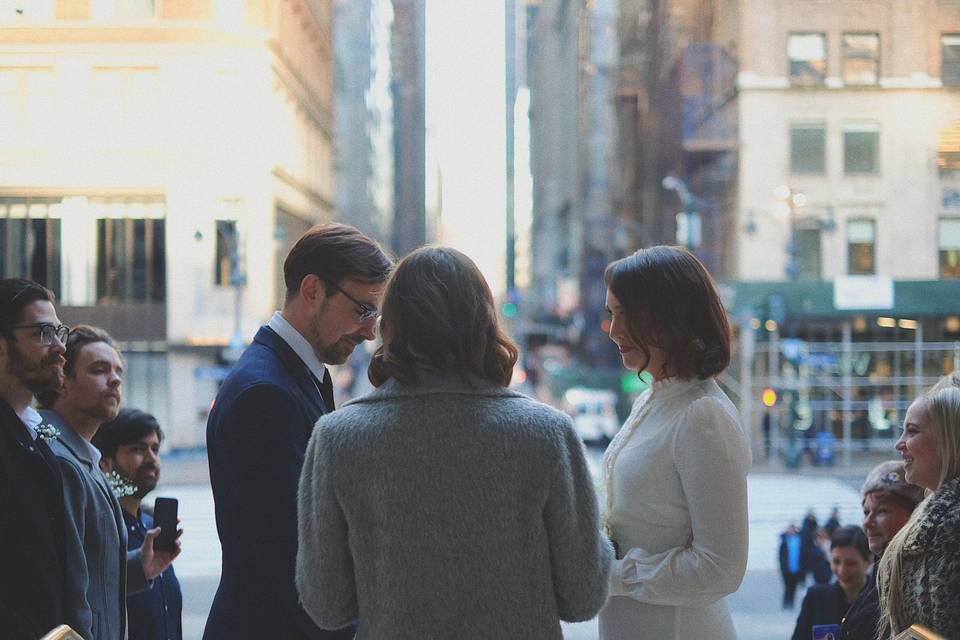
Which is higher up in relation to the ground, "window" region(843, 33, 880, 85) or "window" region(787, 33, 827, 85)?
"window" region(787, 33, 827, 85)

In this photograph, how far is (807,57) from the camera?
18.8 ft

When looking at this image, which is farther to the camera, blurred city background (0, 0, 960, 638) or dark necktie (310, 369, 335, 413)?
blurred city background (0, 0, 960, 638)

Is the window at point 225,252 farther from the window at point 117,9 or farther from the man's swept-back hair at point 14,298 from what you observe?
the man's swept-back hair at point 14,298

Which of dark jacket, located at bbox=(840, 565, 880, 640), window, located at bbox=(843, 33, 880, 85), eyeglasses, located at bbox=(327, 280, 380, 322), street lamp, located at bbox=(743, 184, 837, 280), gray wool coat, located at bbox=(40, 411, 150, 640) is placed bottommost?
dark jacket, located at bbox=(840, 565, 880, 640)

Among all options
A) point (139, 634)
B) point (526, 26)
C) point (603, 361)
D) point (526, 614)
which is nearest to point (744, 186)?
point (139, 634)

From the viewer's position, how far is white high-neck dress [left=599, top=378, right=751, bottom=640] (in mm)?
1898

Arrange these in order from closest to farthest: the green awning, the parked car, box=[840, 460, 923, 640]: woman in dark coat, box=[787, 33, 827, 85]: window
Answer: box=[840, 460, 923, 640]: woman in dark coat, the green awning, box=[787, 33, 827, 85]: window, the parked car

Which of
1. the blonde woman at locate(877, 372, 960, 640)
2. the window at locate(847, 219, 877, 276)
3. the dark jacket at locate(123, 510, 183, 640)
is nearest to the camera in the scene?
the blonde woman at locate(877, 372, 960, 640)

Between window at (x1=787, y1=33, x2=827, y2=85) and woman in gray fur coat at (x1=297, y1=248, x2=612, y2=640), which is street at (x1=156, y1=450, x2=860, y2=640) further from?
window at (x1=787, y1=33, x2=827, y2=85)

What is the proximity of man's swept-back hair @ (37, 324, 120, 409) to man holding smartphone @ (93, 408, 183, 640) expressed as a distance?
0.37 m

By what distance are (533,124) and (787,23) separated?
248 ft

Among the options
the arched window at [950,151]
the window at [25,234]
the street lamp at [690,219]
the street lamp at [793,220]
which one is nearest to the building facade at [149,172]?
the window at [25,234]

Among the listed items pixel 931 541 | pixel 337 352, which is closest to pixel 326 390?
pixel 337 352

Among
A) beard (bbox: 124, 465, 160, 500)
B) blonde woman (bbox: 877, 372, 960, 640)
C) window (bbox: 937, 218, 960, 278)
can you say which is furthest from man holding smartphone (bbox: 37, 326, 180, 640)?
window (bbox: 937, 218, 960, 278)
